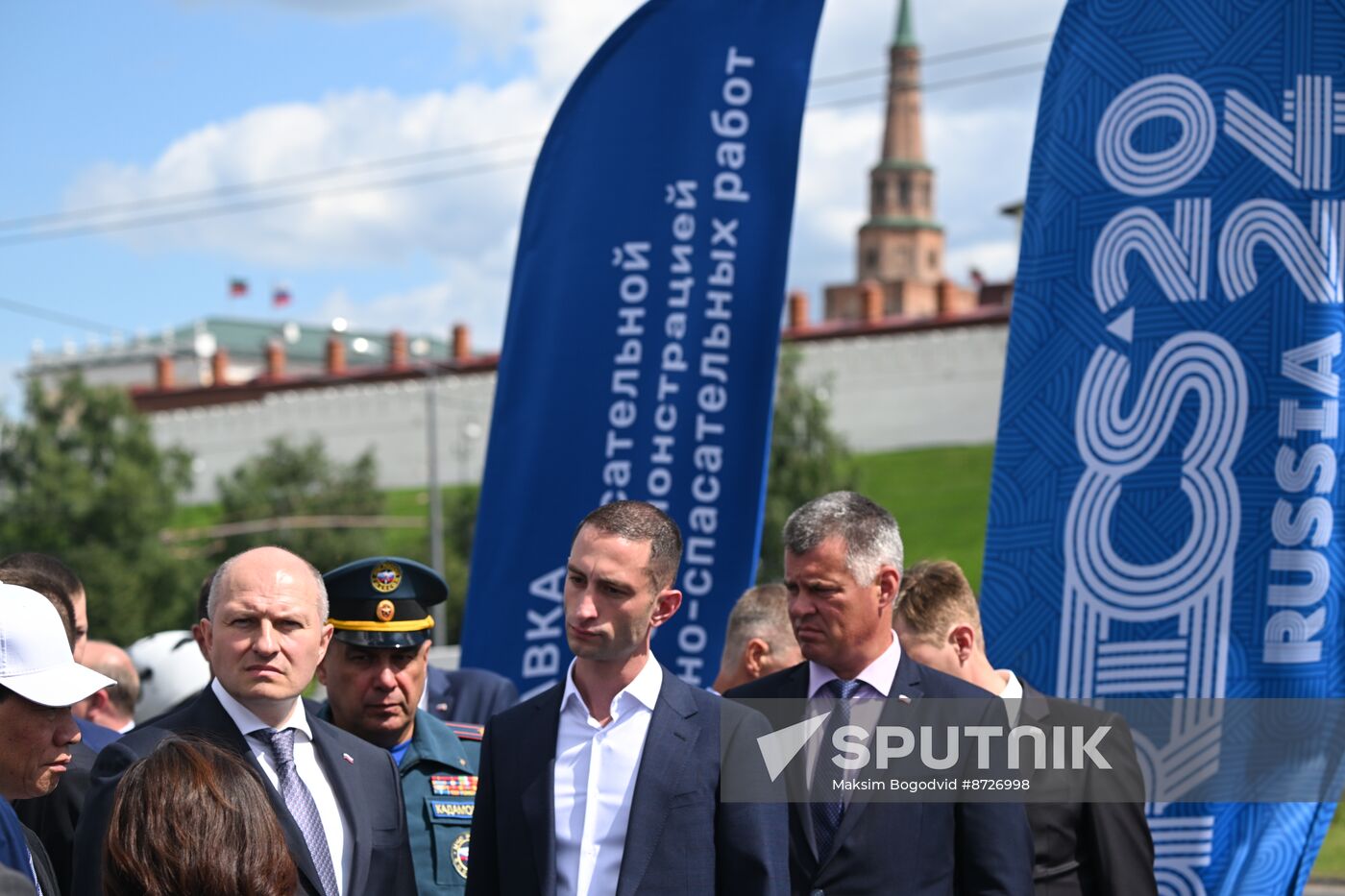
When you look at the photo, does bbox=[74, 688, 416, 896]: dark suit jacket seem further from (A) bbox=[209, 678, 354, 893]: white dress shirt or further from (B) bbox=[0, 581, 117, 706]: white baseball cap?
(B) bbox=[0, 581, 117, 706]: white baseball cap

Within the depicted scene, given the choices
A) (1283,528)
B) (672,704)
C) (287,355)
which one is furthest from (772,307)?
(287,355)

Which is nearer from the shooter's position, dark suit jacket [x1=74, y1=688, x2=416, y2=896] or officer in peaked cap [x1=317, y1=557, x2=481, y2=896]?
dark suit jacket [x1=74, y1=688, x2=416, y2=896]

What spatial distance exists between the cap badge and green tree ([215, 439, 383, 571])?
48146mm

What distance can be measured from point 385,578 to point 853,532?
138 cm

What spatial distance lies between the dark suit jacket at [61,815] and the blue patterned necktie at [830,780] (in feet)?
6.46

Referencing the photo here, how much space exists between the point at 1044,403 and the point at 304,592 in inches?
130

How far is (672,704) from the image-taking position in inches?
158

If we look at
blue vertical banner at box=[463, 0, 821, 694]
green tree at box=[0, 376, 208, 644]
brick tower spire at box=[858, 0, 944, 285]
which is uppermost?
brick tower spire at box=[858, 0, 944, 285]

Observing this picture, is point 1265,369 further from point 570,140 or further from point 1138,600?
point 570,140

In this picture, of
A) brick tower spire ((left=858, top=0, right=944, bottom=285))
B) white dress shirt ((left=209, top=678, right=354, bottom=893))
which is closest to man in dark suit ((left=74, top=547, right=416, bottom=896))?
white dress shirt ((left=209, top=678, right=354, bottom=893))

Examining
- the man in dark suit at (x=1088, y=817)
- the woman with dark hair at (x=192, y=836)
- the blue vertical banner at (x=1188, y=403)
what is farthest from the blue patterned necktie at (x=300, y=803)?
the blue vertical banner at (x=1188, y=403)

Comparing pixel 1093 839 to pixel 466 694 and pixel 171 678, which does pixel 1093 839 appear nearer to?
pixel 466 694

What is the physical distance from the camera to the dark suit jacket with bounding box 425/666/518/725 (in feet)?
20.8

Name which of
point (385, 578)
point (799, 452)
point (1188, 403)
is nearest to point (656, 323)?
point (1188, 403)
